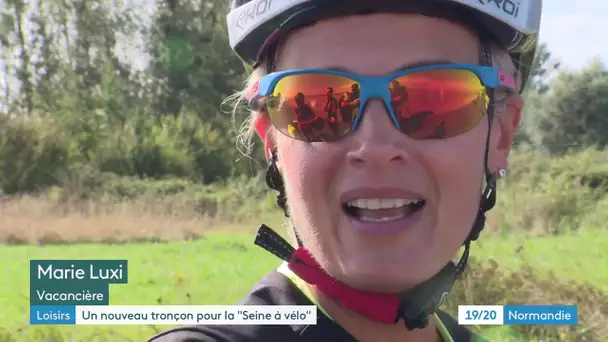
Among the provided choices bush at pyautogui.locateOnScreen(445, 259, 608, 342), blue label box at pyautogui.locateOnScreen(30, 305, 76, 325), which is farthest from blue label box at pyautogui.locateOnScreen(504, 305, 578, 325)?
blue label box at pyautogui.locateOnScreen(30, 305, 76, 325)

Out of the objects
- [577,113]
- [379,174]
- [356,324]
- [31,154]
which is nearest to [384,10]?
[379,174]

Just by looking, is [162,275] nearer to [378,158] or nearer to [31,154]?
[31,154]

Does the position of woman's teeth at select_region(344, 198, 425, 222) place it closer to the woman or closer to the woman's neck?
the woman

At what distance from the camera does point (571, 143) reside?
2375 millimetres

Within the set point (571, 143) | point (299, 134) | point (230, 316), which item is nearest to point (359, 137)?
point (299, 134)

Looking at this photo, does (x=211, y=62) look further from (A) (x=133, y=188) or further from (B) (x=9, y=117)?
(B) (x=9, y=117)

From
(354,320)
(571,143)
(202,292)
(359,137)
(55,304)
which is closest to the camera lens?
(359,137)

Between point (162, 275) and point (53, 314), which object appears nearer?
point (53, 314)

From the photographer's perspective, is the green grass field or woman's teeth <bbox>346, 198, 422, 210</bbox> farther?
the green grass field

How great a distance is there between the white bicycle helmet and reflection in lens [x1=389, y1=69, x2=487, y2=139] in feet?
0.32

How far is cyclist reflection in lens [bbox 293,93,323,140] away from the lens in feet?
2.99

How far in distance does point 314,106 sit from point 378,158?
158 millimetres

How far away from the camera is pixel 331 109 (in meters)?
0.91

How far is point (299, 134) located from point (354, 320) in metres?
0.34
